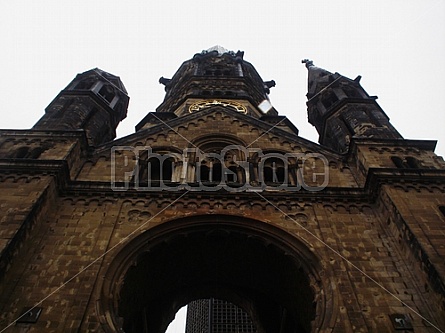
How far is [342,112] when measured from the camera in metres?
20.5

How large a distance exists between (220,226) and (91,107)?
399 inches

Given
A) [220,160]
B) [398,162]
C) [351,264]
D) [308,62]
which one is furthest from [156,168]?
[308,62]

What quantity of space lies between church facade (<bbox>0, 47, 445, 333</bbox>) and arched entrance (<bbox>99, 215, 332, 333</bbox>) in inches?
1.7

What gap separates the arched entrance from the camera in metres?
12.0

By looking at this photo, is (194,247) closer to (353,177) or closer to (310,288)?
(310,288)

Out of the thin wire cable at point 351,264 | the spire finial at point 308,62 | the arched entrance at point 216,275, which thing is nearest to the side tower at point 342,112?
the spire finial at point 308,62

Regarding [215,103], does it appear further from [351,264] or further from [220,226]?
[351,264]

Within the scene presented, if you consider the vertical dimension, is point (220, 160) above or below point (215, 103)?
below

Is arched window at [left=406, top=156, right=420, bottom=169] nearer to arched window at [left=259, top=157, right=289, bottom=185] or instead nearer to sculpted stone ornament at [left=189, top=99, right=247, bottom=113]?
arched window at [left=259, top=157, right=289, bottom=185]

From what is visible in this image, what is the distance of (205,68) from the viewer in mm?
34219

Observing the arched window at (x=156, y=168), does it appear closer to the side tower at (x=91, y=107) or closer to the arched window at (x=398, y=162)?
the side tower at (x=91, y=107)

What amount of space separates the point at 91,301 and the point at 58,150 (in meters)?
6.51

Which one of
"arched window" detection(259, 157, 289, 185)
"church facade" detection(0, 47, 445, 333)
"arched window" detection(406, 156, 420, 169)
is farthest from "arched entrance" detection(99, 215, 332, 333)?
"arched window" detection(406, 156, 420, 169)

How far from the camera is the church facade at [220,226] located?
10.8 m
